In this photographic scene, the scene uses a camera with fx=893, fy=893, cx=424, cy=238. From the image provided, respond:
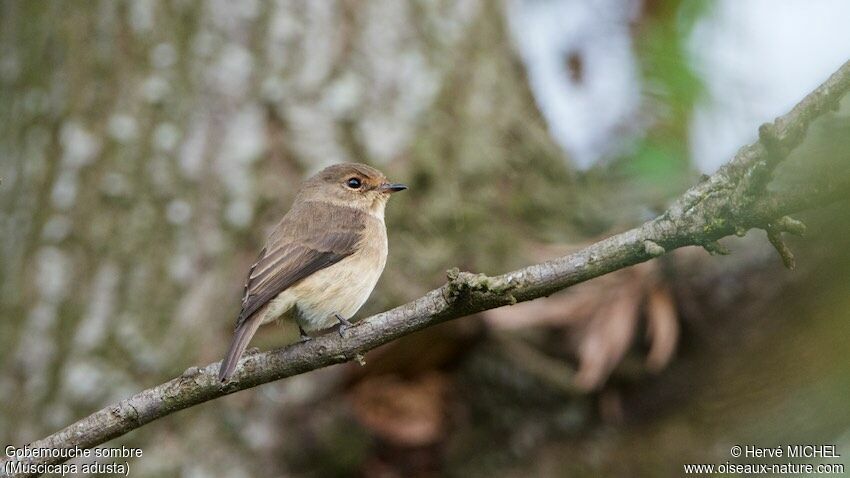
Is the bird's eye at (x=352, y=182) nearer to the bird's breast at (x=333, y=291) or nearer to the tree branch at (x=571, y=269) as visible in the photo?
the bird's breast at (x=333, y=291)


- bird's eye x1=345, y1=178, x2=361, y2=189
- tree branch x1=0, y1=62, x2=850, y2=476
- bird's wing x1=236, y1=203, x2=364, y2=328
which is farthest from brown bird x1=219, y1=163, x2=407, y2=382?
tree branch x1=0, y1=62, x2=850, y2=476

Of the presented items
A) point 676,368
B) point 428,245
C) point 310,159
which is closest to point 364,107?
point 310,159

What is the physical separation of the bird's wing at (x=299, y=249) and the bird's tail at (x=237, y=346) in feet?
0.12

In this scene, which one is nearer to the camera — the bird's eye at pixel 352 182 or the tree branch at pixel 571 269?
the tree branch at pixel 571 269

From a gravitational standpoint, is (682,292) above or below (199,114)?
below

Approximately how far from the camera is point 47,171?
18.2ft

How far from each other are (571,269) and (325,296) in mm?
1906

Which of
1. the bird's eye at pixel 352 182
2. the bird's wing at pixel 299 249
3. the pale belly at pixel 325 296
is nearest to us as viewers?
the bird's wing at pixel 299 249

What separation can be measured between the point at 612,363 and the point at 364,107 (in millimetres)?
2261

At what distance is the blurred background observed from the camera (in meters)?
4.75

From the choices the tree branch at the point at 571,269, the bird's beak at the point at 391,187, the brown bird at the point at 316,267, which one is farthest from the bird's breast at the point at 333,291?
the tree branch at the point at 571,269

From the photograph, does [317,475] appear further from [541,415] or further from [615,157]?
[615,157]

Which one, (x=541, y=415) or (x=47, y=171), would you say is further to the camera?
(x=47, y=171)

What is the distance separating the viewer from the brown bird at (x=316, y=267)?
13.3ft
